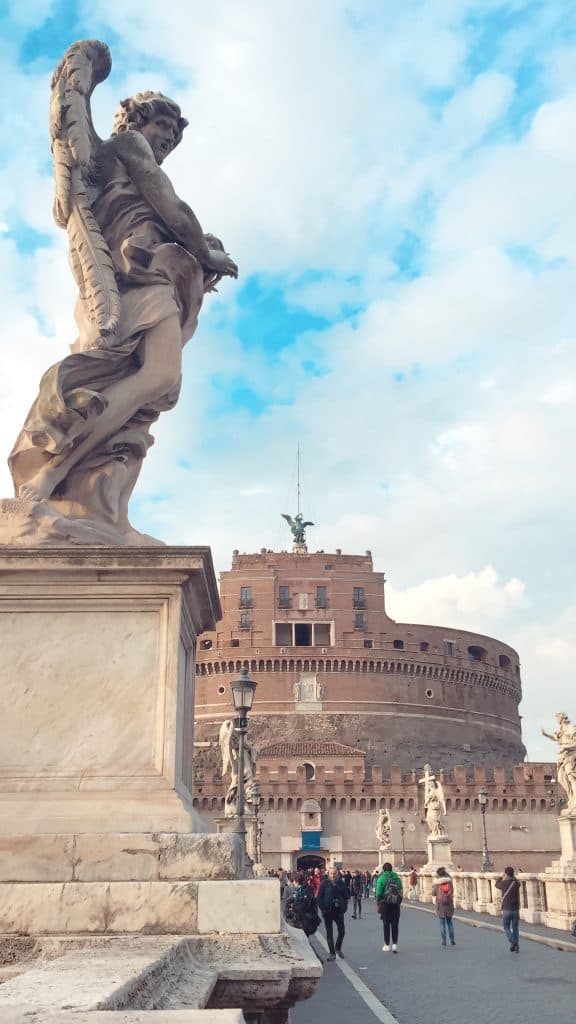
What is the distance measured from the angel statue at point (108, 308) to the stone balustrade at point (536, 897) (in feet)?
42.6

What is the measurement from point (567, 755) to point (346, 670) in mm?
43600

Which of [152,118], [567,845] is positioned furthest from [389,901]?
[152,118]

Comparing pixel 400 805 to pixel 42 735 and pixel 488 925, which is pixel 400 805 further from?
pixel 42 735

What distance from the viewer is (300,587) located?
206 ft

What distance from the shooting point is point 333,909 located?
11.6 metres

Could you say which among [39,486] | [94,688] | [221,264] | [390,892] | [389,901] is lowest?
[389,901]

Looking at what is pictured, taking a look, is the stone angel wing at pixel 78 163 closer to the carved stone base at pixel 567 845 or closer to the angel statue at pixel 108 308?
the angel statue at pixel 108 308

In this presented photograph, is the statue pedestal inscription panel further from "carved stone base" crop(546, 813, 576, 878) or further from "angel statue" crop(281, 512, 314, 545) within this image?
"angel statue" crop(281, 512, 314, 545)

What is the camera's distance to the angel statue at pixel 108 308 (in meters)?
3.59

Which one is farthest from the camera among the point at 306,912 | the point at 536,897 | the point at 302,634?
the point at 302,634

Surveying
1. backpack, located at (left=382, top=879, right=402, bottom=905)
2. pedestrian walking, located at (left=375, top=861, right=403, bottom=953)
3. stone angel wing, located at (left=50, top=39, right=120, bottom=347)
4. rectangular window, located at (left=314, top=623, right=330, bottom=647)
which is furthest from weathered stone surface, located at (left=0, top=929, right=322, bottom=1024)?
rectangular window, located at (left=314, top=623, right=330, bottom=647)

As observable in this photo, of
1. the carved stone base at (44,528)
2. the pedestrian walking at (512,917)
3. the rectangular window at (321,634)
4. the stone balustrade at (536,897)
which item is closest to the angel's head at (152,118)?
the carved stone base at (44,528)

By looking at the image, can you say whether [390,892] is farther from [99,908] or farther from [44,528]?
[99,908]

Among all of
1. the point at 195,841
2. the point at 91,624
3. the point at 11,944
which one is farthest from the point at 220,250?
the point at 11,944
